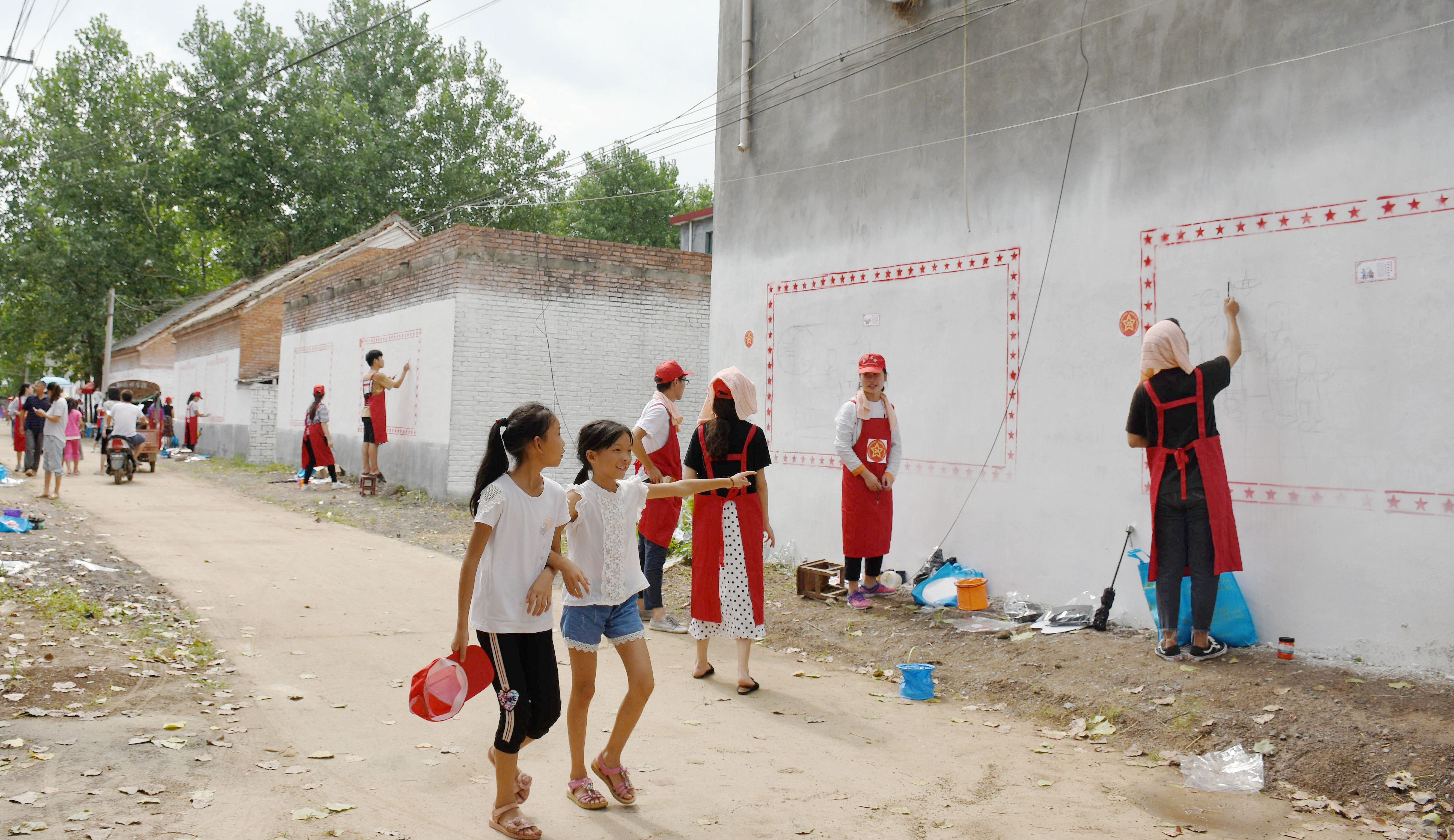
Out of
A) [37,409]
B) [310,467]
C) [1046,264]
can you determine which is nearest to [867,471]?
[1046,264]

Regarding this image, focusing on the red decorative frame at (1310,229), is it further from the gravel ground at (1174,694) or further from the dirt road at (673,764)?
the dirt road at (673,764)

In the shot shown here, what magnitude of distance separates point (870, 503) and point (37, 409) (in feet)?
45.8

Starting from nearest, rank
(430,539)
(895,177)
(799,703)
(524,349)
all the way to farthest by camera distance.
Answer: (799,703) → (895,177) → (430,539) → (524,349)

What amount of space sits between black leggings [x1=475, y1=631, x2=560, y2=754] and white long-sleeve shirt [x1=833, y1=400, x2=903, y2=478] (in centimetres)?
449

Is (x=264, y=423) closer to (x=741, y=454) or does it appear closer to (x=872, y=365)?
(x=872, y=365)

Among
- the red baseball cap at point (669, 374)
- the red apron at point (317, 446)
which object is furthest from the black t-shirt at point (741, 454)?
the red apron at point (317, 446)

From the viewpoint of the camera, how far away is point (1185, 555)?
5.75 meters

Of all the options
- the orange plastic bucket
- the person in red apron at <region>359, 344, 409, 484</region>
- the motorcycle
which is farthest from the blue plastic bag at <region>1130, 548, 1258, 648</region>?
the motorcycle

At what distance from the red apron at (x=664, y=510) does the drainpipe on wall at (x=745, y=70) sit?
179 inches

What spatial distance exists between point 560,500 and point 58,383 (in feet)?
49.6

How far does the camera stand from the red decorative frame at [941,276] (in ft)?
24.8

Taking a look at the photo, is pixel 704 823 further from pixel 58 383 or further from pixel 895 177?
pixel 58 383

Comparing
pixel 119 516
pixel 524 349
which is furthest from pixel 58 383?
pixel 524 349

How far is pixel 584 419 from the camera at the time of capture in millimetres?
15359
